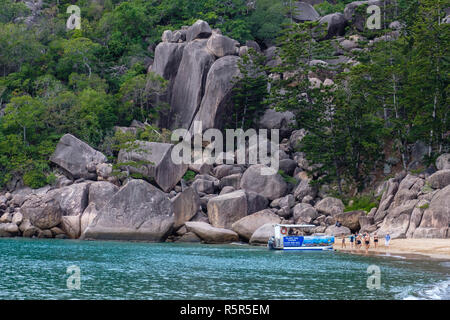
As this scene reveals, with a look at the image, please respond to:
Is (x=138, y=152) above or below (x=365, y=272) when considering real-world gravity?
above

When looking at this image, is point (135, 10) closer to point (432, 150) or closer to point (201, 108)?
point (201, 108)

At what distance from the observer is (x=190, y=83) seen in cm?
5909

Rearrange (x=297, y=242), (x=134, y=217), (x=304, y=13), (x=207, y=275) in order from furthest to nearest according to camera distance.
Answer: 1. (x=304, y=13)
2. (x=134, y=217)
3. (x=297, y=242)
4. (x=207, y=275)

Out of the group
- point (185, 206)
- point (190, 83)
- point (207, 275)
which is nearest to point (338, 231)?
point (185, 206)

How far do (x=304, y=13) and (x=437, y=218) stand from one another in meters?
48.4

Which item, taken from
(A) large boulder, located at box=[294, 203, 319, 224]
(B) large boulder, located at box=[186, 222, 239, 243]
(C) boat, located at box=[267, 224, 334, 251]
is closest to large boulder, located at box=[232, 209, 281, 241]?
(B) large boulder, located at box=[186, 222, 239, 243]

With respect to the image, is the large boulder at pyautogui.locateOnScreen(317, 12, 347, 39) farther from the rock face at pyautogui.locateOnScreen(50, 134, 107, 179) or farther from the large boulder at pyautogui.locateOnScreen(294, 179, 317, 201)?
the rock face at pyautogui.locateOnScreen(50, 134, 107, 179)

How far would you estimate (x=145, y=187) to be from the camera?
42844 mm

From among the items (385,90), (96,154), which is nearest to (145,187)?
(96,154)

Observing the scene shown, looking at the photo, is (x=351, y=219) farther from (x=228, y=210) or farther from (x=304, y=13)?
(x=304, y=13)

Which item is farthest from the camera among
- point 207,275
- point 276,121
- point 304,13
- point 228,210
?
point 304,13
